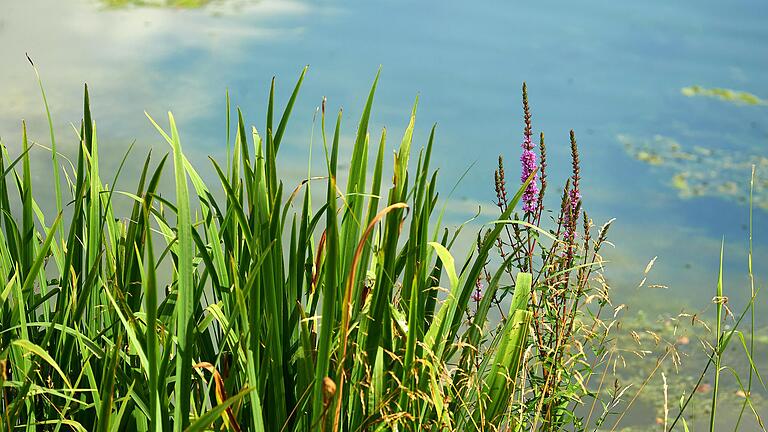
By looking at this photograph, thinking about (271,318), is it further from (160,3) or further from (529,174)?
(160,3)

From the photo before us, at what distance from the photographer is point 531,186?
1.91m

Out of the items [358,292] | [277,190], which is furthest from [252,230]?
[358,292]

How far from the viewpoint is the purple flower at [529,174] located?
1897mm

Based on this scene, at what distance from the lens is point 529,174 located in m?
1.95

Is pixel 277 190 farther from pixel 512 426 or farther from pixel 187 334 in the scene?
pixel 512 426

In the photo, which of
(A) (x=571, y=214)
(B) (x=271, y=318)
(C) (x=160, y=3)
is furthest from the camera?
(C) (x=160, y=3)

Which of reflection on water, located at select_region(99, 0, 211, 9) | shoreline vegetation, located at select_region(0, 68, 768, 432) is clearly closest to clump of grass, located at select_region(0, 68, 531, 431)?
shoreline vegetation, located at select_region(0, 68, 768, 432)

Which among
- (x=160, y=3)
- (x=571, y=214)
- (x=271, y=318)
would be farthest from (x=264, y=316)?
(x=160, y=3)

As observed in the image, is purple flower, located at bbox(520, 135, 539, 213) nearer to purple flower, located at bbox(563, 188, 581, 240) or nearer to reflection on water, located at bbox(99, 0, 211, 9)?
purple flower, located at bbox(563, 188, 581, 240)

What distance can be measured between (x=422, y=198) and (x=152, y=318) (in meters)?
0.53

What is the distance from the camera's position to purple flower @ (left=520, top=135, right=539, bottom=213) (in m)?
1.90

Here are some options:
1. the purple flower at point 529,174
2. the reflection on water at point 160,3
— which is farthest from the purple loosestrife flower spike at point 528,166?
the reflection on water at point 160,3

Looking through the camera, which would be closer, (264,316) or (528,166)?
(264,316)

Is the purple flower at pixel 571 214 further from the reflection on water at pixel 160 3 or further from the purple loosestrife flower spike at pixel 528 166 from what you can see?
the reflection on water at pixel 160 3
